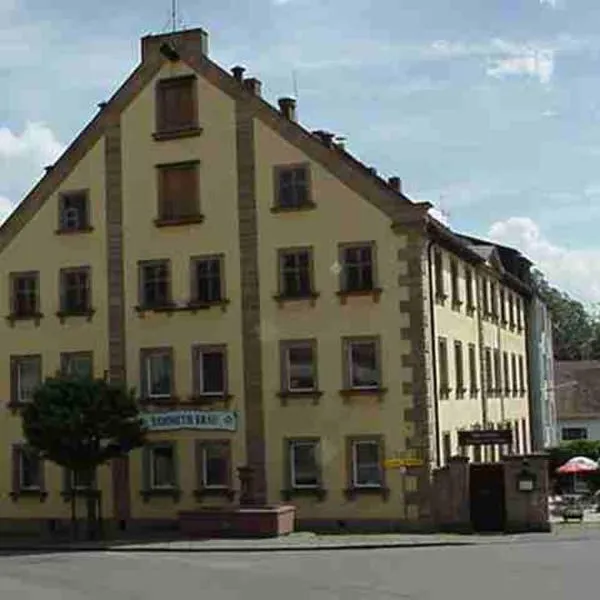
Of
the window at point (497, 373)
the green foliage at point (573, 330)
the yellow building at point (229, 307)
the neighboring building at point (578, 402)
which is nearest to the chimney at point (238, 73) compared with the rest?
the yellow building at point (229, 307)

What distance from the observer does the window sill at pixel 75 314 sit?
46094 mm

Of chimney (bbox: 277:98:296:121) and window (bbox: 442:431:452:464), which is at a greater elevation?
chimney (bbox: 277:98:296:121)

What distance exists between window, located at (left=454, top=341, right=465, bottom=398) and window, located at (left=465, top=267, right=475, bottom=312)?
3.02 metres

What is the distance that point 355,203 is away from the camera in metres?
42.8

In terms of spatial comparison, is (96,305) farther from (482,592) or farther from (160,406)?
(482,592)

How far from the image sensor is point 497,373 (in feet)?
187

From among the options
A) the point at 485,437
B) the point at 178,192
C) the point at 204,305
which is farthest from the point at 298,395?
the point at 178,192

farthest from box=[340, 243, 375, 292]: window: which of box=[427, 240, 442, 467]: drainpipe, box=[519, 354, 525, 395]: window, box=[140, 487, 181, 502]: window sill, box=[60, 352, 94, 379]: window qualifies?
box=[519, 354, 525, 395]: window

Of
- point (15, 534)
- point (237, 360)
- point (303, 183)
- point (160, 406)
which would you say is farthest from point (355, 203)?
point (15, 534)

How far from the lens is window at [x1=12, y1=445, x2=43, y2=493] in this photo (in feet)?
152

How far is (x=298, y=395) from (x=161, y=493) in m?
6.03

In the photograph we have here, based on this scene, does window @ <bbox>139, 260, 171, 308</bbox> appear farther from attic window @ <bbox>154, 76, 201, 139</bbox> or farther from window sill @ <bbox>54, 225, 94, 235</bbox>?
attic window @ <bbox>154, 76, 201, 139</bbox>

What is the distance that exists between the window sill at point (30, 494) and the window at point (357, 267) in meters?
13.2

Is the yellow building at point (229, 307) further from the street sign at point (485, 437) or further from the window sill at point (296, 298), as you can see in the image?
the street sign at point (485, 437)
